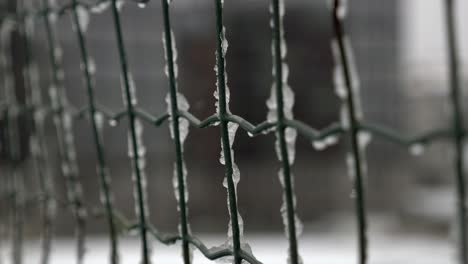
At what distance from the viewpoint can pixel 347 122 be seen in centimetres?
41

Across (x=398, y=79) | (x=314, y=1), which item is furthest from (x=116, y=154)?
(x=398, y=79)

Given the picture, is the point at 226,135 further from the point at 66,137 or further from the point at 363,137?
the point at 66,137

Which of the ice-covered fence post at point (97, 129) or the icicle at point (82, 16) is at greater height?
the icicle at point (82, 16)

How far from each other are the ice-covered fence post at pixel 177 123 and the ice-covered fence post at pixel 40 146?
349 mm

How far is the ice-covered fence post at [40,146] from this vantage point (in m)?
0.89

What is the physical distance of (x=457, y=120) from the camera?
35cm

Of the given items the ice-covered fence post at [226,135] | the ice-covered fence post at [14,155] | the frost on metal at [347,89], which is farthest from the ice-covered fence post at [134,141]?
the ice-covered fence post at [14,155]

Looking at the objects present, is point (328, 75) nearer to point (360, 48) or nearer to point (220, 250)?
point (360, 48)

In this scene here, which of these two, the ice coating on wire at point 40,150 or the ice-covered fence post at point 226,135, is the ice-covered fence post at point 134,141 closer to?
the ice-covered fence post at point 226,135

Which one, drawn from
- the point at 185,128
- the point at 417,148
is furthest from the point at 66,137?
the point at 417,148

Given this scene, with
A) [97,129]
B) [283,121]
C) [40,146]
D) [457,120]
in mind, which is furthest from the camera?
[40,146]

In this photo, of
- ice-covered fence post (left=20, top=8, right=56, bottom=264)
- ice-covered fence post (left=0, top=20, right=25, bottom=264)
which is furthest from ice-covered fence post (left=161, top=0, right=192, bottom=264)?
ice-covered fence post (left=0, top=20, right=25, bottom=264)

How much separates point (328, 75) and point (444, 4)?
942cm

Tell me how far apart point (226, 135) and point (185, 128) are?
0.27 feet
